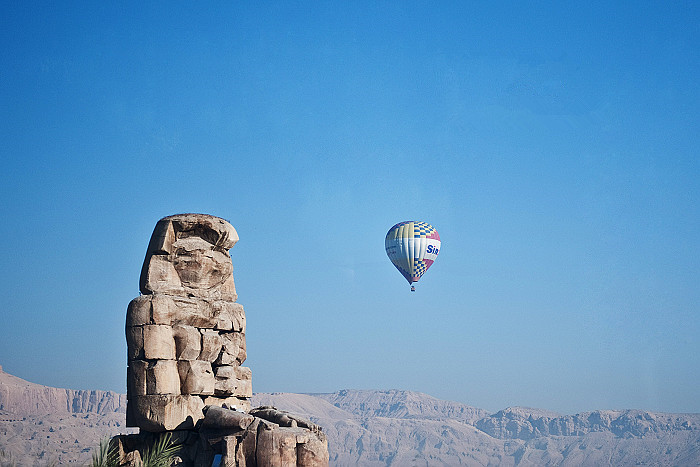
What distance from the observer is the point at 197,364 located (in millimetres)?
22016

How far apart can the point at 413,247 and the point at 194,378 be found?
194ft

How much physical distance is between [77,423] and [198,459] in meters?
148

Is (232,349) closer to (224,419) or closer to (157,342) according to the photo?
(157,342)

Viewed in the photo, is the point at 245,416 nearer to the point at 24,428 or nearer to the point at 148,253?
the point at 148,253

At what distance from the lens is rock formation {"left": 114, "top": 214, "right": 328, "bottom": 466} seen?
19.5 meters

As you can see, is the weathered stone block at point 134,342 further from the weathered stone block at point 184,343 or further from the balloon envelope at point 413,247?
the balloon envelope at point 413,247

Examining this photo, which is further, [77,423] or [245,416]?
[77,423]

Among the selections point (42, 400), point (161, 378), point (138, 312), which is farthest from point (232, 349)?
point (42, 400)

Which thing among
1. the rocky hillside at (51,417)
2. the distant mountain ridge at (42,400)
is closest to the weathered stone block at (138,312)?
the rocky hillside at (51,417)

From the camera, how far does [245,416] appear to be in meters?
19.9

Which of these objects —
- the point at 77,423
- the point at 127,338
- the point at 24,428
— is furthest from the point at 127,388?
the point at 77,423

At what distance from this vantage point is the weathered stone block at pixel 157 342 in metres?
21.1

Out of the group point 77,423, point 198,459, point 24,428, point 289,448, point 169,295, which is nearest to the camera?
point 289,448

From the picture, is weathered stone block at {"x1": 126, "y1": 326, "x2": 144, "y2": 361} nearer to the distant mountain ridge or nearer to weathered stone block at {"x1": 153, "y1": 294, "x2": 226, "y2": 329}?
weathered stone block at {"x1": 153, "y1": 294, "x2": 226, "y2": 329}
